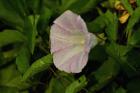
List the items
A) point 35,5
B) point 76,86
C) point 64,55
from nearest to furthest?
1. point 76,86
2. point 64,55
3. point 35,5

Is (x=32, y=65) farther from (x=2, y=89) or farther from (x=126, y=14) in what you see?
(x=126, y=14)

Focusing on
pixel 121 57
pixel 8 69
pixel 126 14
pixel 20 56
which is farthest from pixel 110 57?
pixel 8 69

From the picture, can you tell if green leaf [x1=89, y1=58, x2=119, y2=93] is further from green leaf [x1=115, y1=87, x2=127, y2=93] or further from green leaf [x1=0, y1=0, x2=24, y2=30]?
green leaf [x1=0, y1=0, x2=24, y2=30]

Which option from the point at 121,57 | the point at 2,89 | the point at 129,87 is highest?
the point at 121,57

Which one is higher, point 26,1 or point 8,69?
point 26,1

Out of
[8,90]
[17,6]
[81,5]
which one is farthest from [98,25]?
[8,90]

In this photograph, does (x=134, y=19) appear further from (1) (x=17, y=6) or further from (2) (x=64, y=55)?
(1) (x=17, y=6)

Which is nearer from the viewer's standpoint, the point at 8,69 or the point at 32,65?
the point at 32,65
